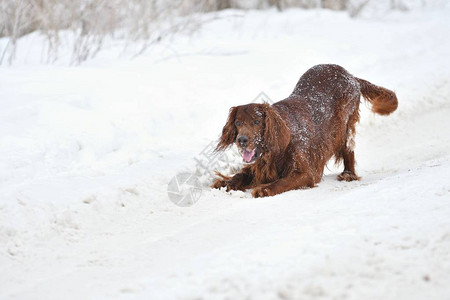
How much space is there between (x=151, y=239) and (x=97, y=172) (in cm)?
121

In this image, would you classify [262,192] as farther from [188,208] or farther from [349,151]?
[349,151]

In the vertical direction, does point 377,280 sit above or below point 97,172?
above

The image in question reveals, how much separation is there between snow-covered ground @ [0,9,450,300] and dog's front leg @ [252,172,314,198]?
0.11 metres

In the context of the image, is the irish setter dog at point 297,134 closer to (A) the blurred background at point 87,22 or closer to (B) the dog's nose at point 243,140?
(B) the dog's nose at point 243,140

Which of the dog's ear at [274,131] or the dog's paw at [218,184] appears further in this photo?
the dog's paw at [218,184]

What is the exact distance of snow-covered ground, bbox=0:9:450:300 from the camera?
2.19 meters

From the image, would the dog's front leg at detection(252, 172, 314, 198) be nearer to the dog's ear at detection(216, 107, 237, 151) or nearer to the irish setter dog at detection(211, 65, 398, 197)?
the irish setter dog at detection(211, 65, 398, 197)

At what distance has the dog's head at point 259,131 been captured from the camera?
3.88 meters

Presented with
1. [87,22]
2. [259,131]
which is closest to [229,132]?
[259,131]

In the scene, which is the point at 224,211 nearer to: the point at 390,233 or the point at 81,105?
the point at 390,233

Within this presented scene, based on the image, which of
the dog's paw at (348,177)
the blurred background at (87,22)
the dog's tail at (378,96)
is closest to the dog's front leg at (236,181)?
the dog's paw at (348,177)

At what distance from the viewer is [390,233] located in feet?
Answer: 8.16

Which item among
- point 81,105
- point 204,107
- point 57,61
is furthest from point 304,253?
point 57,61

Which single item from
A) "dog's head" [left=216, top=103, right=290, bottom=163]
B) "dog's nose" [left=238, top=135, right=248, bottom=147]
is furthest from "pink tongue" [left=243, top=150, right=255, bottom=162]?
"dog's nose" [left=238, top=135, right=248, bottom=147]
